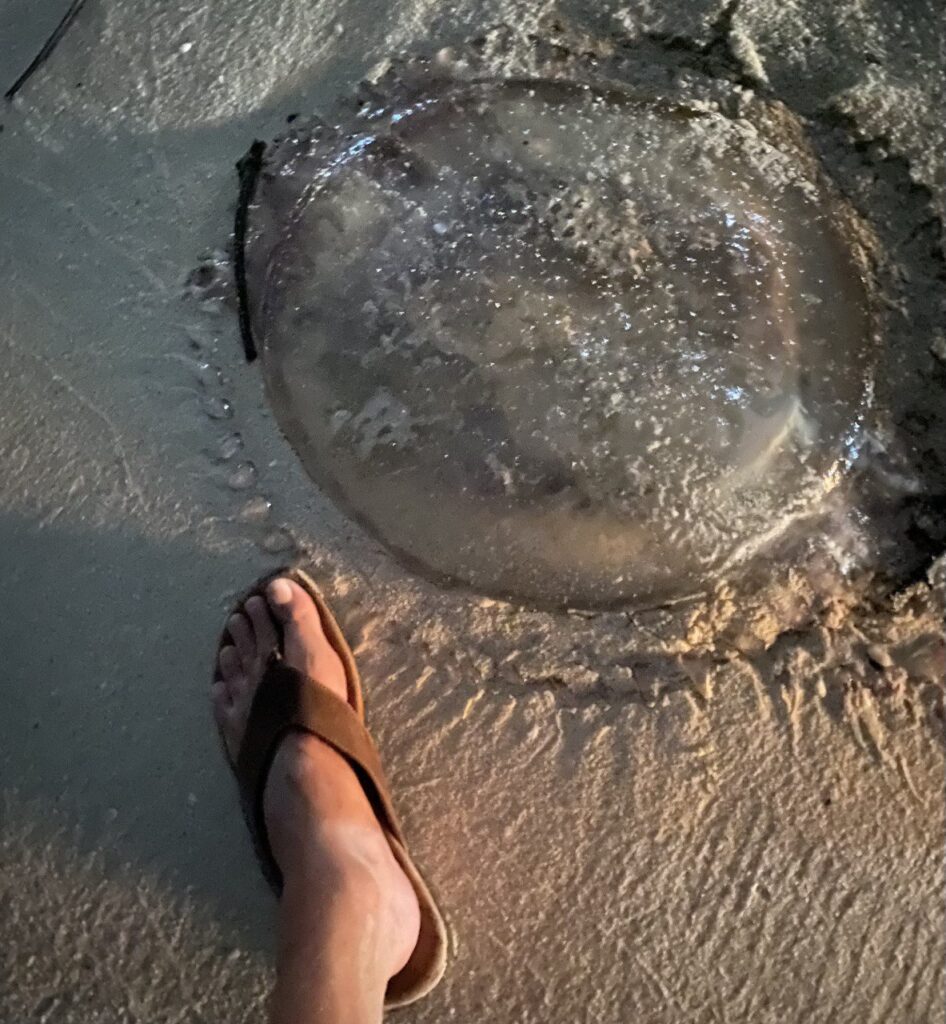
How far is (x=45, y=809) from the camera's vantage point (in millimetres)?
1114

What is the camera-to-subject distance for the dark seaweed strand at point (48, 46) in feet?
4.67

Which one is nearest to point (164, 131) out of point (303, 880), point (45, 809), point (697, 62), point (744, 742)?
point (697, 62)

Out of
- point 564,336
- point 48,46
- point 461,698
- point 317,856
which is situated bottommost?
point 317,856

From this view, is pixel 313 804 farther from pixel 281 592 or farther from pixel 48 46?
pixel 48 46

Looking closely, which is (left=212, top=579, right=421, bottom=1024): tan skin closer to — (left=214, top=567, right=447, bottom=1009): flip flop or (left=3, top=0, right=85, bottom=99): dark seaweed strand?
(left=214, top=567, right=447, bottom=1009): flip flop

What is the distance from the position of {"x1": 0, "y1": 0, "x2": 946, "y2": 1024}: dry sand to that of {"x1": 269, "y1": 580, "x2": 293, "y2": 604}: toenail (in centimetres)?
5

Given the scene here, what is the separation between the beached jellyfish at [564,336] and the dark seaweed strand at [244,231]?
0.02 metres

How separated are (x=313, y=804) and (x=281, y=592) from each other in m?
0.29

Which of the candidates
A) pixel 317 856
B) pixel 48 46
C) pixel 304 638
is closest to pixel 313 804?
pixel 317 856

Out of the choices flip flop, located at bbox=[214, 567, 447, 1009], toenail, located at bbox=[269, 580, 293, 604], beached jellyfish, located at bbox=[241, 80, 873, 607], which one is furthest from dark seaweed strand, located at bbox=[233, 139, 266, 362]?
flip flop, located at bbox=[214, 567, 447, 1009]

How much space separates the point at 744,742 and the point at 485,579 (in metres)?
0.41

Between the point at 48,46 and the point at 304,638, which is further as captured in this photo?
the point at 48,46

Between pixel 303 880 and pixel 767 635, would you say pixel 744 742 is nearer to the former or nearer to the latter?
pixel 767 635

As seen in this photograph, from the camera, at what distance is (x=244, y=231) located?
4.41 feet
